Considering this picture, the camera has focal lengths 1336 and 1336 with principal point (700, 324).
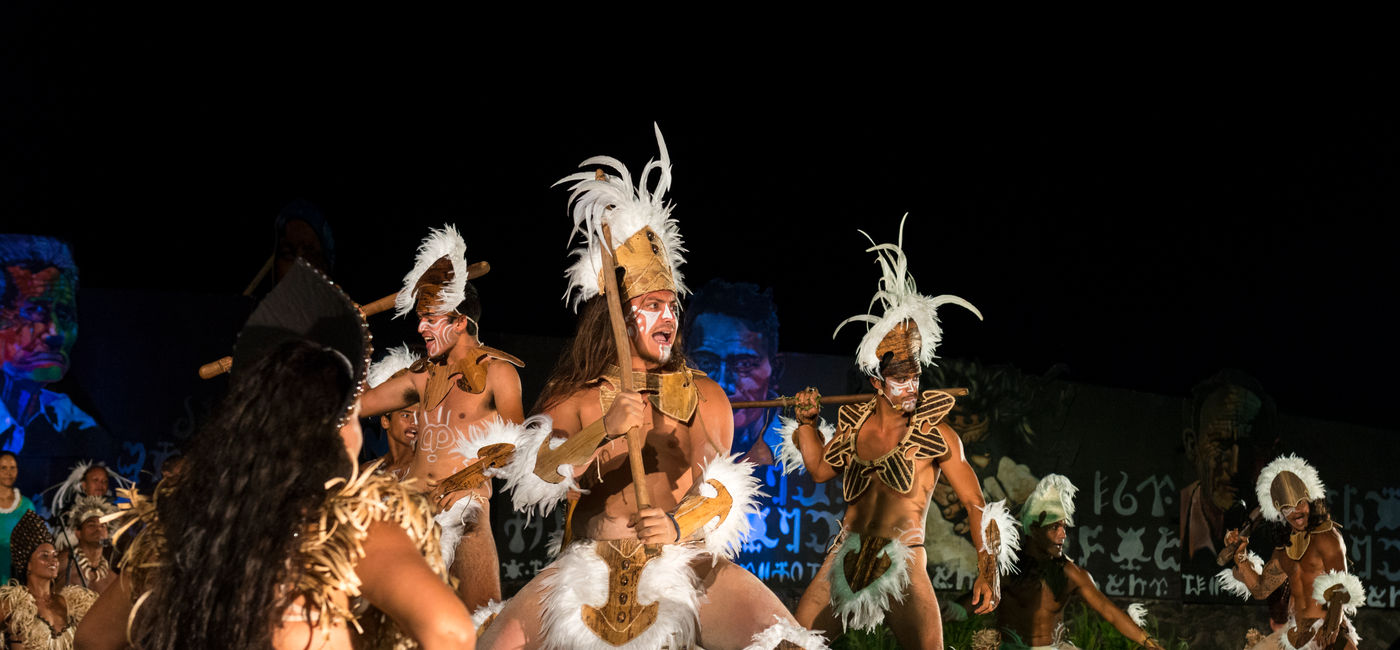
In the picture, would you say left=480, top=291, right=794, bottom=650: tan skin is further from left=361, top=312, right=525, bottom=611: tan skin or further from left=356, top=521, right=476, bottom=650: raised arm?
left=356, top=521, right=476, bottom=650: raised arm

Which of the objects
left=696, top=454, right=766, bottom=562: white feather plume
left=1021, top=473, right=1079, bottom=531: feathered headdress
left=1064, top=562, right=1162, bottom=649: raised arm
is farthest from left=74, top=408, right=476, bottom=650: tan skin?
left=1021, top=473, right=1079, bottom=531: feathered headdress

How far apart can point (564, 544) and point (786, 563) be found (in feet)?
16.7

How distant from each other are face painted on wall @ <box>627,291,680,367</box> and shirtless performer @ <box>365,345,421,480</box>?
1837mm

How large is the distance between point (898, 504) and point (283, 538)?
13.8 ft

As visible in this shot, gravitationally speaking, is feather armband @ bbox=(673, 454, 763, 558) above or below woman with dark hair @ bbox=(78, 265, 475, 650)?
above

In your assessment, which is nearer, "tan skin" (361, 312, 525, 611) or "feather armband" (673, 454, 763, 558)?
"feather armband" (673, 454, 763, 558)

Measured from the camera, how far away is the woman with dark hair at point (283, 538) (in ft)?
7.09

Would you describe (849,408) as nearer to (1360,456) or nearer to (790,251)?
(790,251)

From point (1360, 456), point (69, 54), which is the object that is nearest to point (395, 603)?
point (69, 54)

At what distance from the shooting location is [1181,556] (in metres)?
11.2

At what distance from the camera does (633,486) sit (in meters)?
4.27

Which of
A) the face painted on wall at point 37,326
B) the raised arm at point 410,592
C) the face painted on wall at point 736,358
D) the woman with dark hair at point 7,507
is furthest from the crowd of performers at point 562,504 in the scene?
the face painted on wall at point 736,358

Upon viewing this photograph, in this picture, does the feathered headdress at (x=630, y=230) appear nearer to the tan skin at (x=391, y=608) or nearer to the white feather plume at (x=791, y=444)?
the white feather plume at (x=791, y=444)

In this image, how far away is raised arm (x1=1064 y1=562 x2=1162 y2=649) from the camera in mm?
6602
